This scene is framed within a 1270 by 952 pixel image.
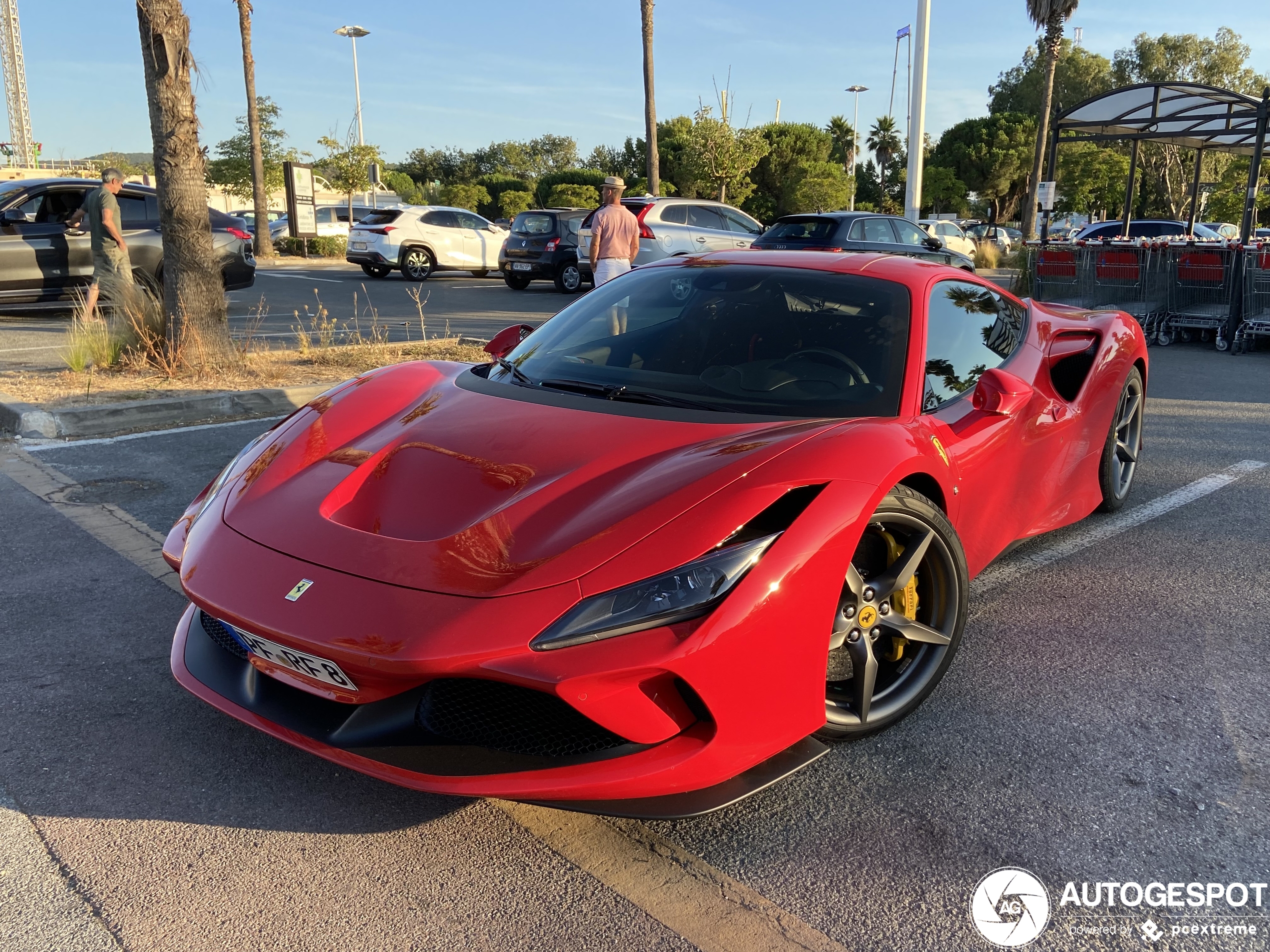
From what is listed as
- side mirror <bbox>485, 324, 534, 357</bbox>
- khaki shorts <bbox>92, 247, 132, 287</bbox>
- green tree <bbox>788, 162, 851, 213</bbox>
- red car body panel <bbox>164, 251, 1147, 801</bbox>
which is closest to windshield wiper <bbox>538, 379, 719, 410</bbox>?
red car body panel <bbox>164, 251, 1147, 801</bbox>

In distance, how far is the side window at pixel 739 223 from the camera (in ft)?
49.9

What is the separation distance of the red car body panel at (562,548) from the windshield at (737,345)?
143mm

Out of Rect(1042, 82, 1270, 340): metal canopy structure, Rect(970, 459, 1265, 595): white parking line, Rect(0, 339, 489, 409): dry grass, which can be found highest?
Rect(1042, 82, 1270, 340): metal canopy structure

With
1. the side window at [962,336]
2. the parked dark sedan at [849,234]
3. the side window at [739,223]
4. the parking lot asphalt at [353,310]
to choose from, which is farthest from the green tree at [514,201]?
the side window at [962,336]

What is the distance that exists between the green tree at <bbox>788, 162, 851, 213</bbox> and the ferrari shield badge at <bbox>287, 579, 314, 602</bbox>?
4646 centimetres

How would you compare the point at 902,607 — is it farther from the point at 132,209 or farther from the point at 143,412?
the point at 132,209

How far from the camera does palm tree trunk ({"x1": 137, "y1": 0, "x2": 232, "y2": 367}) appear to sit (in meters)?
7.42

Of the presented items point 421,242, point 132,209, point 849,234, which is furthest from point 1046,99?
point 132,209

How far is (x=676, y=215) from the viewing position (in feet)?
48.1

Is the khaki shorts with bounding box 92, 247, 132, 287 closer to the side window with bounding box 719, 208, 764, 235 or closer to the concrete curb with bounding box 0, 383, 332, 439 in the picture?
the concrete curb with bounding box 0, 383, 332, 439

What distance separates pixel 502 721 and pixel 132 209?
1198cm

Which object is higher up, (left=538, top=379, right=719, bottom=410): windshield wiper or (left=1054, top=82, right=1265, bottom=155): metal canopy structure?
(left=1054, top=82, right=1265, bottom=155): metal canopy structure

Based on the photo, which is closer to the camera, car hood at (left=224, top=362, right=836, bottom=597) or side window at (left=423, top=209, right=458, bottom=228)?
car hood at (left=224, top=362, right=836, bottom=597)

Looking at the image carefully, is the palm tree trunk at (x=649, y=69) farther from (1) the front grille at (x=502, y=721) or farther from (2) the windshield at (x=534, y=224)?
(1) the front grille at (x=502, y=721)
